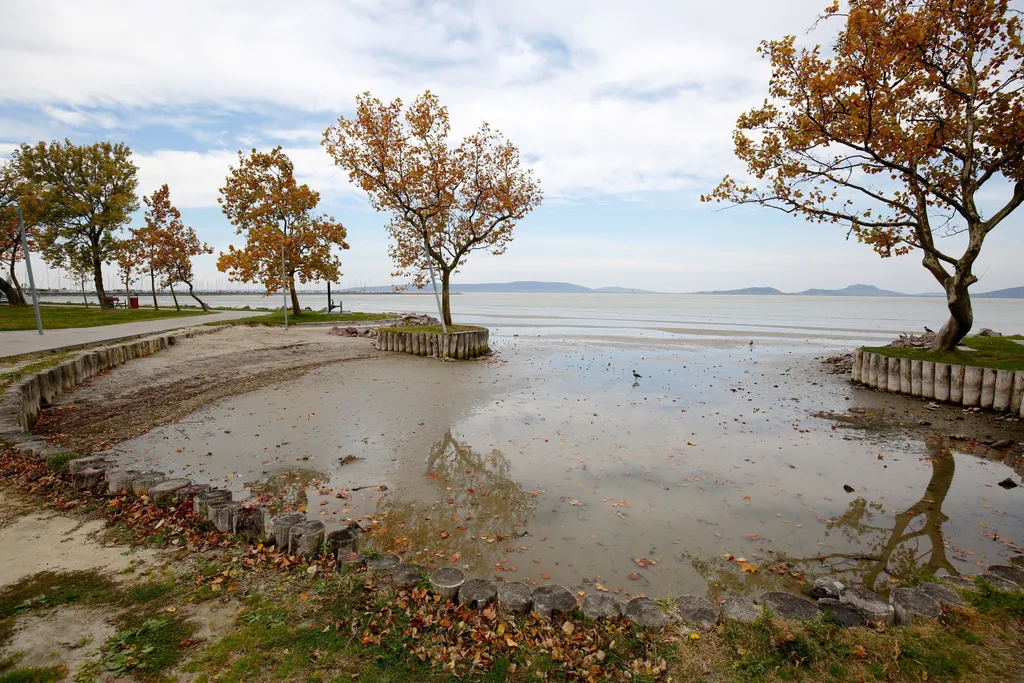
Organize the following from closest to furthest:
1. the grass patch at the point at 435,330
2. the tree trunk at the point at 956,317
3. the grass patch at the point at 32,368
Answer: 1. the grass patch at the point at 32,368
2. the tree trunk at the point at 956,317
3. the grass patch at the point at 435,330

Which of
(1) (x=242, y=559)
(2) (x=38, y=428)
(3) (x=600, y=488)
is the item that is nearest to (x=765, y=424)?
(3) (x=600, y=488)

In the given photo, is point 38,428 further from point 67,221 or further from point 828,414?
Answer: point 67,221

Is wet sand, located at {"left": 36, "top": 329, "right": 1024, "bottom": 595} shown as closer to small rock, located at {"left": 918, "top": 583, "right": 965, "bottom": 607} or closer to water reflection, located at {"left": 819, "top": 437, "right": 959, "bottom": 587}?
water reflection, located at {"left": 819, "top": 437, "right": 959, "bottom": 587}

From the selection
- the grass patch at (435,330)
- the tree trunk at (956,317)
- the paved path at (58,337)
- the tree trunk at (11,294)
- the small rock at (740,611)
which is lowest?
the small rock at (740,611)

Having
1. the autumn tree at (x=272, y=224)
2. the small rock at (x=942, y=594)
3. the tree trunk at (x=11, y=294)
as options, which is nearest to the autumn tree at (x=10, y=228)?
the tree trunk at (x=11, y=294)

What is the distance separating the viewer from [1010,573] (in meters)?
4.23

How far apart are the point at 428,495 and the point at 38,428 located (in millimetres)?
7577

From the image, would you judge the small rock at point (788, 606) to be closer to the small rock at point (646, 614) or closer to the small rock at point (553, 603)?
the small rock at point (646, 614)

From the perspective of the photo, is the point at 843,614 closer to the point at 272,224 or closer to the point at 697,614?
the point at 697,614

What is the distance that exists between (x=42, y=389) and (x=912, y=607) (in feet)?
47.0

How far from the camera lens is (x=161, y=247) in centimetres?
3728

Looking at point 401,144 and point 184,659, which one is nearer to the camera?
point 184,659

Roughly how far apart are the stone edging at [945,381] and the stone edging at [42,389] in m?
17.7

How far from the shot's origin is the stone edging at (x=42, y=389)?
22.1ft
